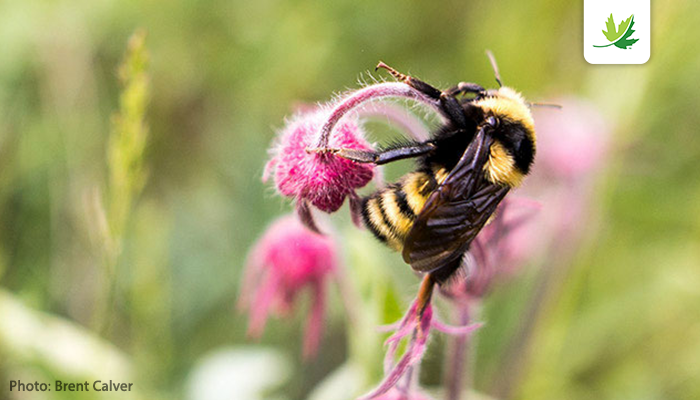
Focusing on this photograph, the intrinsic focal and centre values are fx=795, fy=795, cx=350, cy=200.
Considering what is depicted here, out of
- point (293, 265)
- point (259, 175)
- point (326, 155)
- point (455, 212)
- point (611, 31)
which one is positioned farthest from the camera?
point (259, 175)

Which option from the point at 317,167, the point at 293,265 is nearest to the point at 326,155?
the point at 317,167

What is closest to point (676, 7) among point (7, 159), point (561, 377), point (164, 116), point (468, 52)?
point (468, 52)

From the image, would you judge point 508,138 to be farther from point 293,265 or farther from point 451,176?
point 293,265

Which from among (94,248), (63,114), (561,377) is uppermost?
(63,114)

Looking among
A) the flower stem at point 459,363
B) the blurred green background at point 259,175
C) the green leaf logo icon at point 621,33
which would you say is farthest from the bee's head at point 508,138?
the blurred green background at point 259,175

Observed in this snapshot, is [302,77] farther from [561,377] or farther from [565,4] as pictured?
[561,377]

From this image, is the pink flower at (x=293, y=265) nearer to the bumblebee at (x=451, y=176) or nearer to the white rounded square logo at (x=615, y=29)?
the bumblebee at (x=451, y=176)
